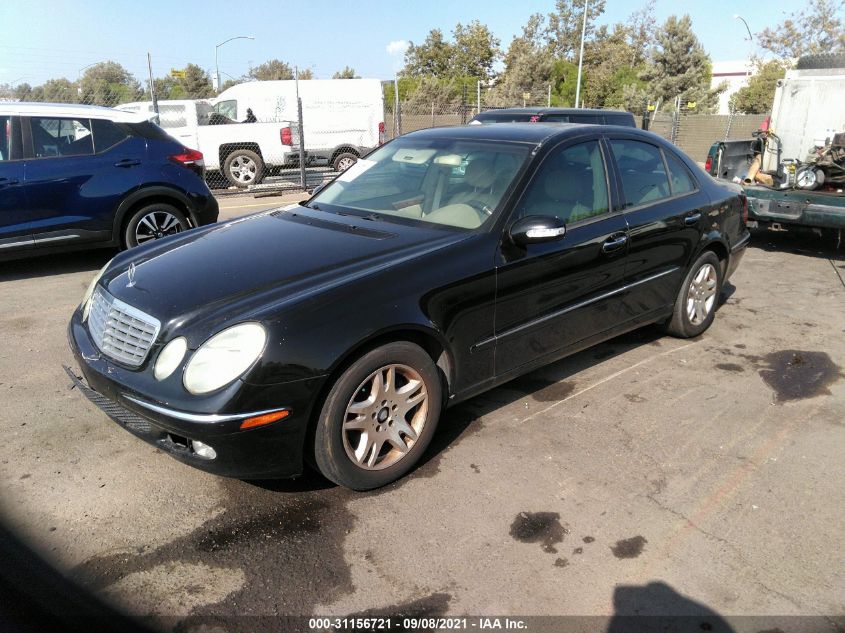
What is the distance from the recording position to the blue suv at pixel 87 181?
21.0 ft

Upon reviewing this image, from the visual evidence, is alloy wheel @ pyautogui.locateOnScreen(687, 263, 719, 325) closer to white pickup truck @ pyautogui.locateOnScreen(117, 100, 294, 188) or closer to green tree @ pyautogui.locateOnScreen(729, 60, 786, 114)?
white pickup truck @ pyautogui.locateOnScreen(117, 100, 294, 188)

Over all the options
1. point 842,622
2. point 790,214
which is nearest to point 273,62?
point 790,214

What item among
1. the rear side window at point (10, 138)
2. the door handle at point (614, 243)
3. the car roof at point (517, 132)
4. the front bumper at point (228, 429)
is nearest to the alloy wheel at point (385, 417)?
the front bumper at point (228, 429)

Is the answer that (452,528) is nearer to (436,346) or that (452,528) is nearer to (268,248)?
(436,346)

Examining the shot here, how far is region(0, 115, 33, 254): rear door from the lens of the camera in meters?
6.31

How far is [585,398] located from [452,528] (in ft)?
5.35

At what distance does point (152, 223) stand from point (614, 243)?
510 centimetres

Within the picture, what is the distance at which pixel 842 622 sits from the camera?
7.88 ft

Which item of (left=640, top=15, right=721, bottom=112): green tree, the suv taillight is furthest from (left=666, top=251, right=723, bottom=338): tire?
(left=640, top=15, right=721, bottom=112): green tree

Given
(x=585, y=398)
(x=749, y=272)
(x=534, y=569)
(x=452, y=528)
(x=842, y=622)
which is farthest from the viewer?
(x=749, y=272)

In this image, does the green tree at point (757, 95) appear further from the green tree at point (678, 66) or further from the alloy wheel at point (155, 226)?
the alloy wheel at point (155, 226)

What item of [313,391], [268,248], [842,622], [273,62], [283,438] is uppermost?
[273,62]

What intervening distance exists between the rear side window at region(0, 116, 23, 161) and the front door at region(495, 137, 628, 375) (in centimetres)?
539

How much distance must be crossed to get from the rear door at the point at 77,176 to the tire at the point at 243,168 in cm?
761
